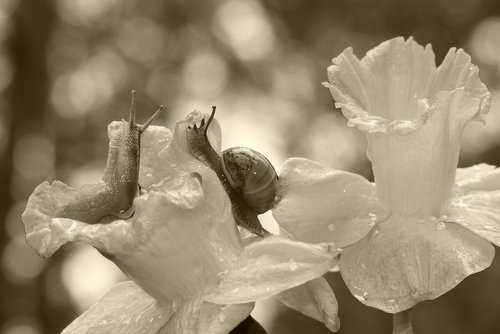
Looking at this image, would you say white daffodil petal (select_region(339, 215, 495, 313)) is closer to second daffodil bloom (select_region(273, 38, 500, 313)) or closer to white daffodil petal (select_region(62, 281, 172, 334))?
second daffodil bloom (select_region(273, 38, 500, 313))

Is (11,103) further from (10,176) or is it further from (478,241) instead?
(478,241)

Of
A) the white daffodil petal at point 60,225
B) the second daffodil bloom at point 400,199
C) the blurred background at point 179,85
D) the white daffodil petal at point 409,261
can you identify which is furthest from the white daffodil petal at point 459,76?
the blurred background at point 179,85

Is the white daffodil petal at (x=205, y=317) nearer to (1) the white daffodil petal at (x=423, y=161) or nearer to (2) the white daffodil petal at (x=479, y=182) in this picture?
(1) the white daffodil petal at (x=423, y=161)

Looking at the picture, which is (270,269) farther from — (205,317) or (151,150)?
(151,150)

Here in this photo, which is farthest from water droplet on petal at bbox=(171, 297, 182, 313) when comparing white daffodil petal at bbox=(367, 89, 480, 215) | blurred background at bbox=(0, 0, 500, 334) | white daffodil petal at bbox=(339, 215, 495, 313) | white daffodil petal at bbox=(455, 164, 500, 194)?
blurred background at bbox=(0, 0, 500, 334)

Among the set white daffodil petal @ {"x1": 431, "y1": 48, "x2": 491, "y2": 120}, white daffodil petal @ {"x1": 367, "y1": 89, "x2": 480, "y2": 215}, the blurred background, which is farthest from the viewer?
the blurred background

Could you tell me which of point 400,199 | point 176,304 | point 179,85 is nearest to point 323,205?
point 400,199
